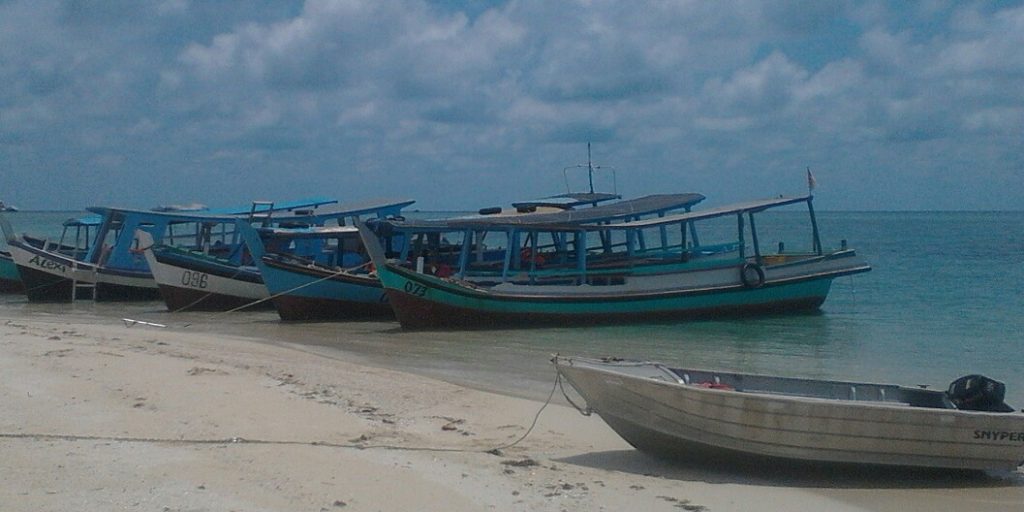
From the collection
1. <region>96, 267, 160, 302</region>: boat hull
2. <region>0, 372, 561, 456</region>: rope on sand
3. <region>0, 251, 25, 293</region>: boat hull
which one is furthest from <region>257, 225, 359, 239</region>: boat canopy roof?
<region>0, 372, 561, 456</region>: rope on sand

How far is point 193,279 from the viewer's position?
74.7ft

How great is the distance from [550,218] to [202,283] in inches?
323

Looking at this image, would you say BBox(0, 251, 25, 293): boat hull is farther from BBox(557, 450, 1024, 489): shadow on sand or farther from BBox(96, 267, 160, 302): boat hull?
BBox(557, 450, 1024, 489): shadow on sand

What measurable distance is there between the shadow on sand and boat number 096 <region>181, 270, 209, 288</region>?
633 inches

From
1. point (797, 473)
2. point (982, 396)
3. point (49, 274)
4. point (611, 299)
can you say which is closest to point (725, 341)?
point (611, 299)

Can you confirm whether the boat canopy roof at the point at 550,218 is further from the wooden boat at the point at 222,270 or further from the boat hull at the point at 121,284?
the boat hull at the point at 121,284

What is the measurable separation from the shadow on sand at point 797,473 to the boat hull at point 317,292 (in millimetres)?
12857

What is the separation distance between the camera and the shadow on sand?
8.23 metres

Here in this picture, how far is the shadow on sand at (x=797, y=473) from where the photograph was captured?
27.0ft

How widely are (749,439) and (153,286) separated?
20864mm

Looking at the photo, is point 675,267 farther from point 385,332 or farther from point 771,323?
point 385,332

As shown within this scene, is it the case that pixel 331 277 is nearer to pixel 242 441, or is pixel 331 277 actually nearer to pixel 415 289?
pixel 415 289

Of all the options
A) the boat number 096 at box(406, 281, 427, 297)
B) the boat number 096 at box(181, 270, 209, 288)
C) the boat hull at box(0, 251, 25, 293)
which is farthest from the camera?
the boat hull at box(0, 251, 25, 293)

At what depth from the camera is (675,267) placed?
21500mm
